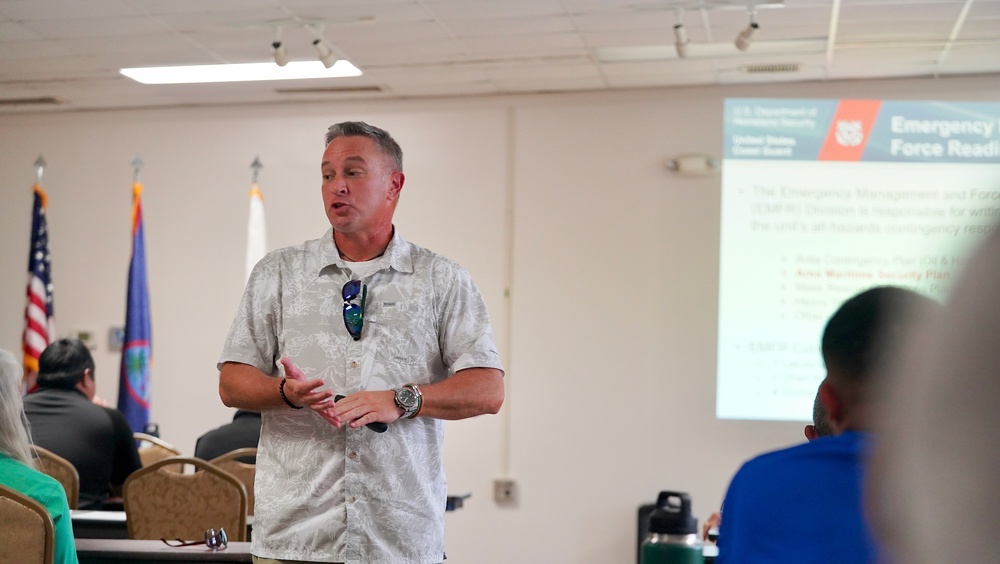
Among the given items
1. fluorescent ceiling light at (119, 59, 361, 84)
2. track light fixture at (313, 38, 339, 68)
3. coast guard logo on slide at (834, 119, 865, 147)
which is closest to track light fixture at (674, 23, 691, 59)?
coast guard logo on slide at (834, 119, 865, 147)

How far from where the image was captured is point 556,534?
684 cm

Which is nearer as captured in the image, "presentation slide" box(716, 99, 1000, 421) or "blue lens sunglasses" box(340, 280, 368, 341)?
"blue lens sunglasses" box(340, 280, 368, 341)

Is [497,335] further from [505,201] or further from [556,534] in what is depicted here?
[556,534]

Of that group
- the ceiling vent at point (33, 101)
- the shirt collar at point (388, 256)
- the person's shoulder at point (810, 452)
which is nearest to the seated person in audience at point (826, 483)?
the person's shoulder at point (810, 452)

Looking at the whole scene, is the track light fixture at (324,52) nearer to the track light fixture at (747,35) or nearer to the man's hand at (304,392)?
the track light fixture at (747,35)

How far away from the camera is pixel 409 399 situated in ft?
6.42

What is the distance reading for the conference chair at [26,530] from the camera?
2398mm

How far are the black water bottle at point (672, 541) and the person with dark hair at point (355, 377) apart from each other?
3.38 feet

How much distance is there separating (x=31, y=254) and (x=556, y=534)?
424 centimetres

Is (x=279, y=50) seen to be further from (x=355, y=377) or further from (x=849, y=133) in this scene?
(x=355, y=377)

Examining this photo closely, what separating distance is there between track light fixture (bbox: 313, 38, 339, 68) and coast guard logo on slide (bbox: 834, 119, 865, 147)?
3.25 metres

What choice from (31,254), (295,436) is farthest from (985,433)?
(31,254)

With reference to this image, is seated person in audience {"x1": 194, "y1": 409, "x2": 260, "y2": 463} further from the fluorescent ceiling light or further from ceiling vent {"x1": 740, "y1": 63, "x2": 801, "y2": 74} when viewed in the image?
ceiling vent {"x1": 740, "y1": 63, "x2": 801, "y2": 74}

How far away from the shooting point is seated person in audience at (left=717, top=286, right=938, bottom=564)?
1050 mm
